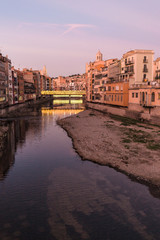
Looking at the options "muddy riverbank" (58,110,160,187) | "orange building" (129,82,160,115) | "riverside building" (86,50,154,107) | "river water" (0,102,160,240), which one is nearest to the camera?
"river water" (0,102,160,240)

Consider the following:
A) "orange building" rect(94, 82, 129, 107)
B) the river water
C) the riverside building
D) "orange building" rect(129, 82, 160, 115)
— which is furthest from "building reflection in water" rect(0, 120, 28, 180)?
"orange building" rect(94, 82, 129, 107)

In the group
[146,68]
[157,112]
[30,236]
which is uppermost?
[146,68]

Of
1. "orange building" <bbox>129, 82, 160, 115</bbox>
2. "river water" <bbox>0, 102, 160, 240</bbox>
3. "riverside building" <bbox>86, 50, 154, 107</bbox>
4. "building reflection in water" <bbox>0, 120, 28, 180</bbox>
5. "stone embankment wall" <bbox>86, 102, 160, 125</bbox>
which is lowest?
"river water" <bbox>0, 102, 160, 240</bbox>

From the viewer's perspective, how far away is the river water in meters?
13.8

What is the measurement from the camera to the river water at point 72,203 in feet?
45.4

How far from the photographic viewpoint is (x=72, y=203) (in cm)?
1708

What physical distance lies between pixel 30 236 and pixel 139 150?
19848mm

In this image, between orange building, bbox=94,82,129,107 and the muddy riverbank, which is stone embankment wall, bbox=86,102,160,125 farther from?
the muddy riverbank

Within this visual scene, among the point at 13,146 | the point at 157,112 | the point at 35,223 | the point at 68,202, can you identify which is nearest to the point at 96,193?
the point at 68,202

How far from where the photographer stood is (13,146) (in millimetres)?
35219

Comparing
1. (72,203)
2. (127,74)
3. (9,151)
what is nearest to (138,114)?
(127,74)

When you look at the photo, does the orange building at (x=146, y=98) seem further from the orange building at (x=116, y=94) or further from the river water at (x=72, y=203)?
the river water at (x=72, y=203)

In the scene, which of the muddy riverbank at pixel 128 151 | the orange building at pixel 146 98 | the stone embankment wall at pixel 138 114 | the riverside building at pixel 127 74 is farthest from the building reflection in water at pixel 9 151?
the riverside building at pixel 127 74

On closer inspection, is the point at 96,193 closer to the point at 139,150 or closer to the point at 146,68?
the point at 139,150
